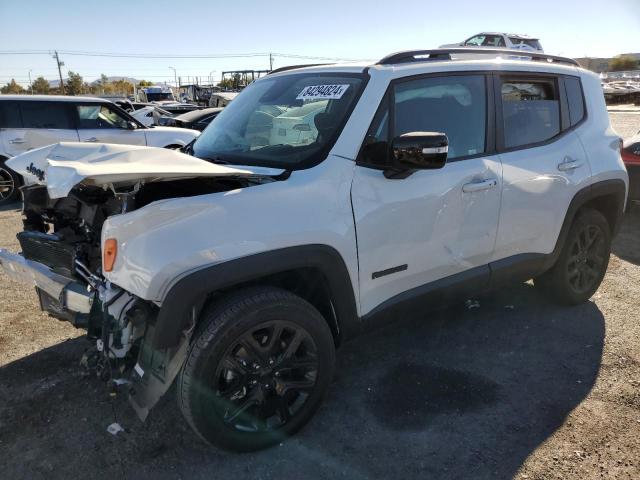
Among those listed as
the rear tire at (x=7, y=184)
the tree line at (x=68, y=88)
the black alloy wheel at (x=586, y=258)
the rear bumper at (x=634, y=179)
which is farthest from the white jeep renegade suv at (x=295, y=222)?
the tree line at (x=68, y=88)

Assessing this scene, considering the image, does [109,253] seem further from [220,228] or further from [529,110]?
[529,110]

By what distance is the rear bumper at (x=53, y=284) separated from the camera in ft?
8.67

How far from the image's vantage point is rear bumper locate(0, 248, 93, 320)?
8.67 feet

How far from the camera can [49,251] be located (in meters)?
2.91

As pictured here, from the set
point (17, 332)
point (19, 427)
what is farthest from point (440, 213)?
point (17, 332)

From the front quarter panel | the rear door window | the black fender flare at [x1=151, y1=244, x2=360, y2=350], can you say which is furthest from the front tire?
the rear door window

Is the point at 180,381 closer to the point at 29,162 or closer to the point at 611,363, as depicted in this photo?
the point at 29,162

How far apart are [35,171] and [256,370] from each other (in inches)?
61.7

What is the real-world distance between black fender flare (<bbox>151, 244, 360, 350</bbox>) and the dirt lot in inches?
29.8

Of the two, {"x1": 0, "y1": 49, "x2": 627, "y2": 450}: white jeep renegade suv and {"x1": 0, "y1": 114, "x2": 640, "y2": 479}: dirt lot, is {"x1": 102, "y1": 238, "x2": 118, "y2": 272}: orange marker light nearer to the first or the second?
{"x1": 0, "y1": 49, "x2": 627, "y2": 450}: white jeep renegade suv

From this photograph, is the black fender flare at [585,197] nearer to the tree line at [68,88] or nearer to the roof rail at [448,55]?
the roof rail at [448,55]

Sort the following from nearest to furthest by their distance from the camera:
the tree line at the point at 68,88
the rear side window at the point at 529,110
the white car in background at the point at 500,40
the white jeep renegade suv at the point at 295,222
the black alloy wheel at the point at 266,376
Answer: the white jeep renegade suv at the point at 295,222 < the black alloy wheel at the point at 266,376 < the rear side window at the point at 529,110 < the white car in background at the point at 500,40 < the tree line at the point at 68,88

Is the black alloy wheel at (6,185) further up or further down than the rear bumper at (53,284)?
further down

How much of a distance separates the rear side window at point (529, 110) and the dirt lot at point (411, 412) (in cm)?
149
